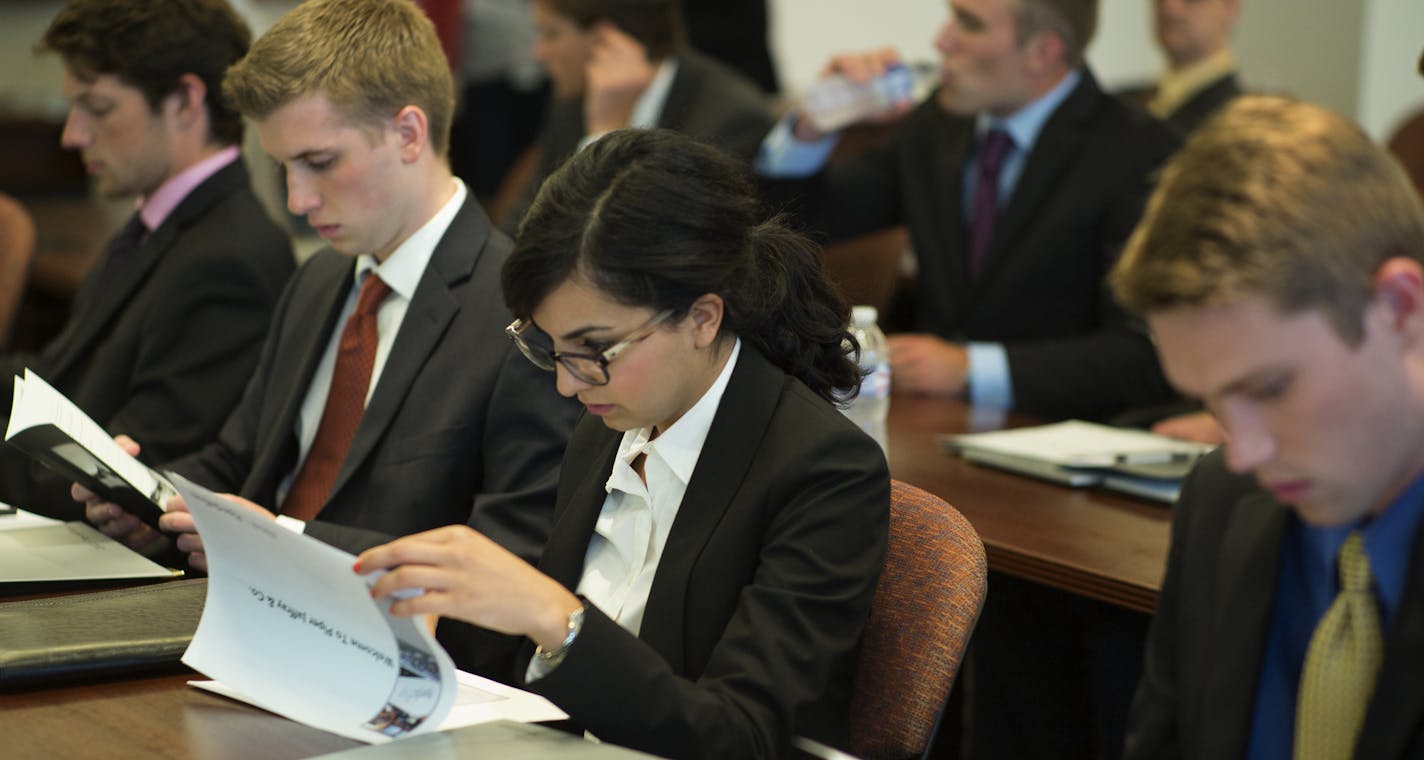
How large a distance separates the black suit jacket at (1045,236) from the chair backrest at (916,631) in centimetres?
141

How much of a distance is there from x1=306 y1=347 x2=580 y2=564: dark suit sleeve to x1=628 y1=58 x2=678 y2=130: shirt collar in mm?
2143

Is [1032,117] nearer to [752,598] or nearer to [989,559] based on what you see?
[989,559]

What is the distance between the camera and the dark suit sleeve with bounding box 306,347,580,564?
7.00 ft

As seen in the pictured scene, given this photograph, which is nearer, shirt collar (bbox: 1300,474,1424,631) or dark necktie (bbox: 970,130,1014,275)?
shirt collar (bbox: 1300,474,1424,631)

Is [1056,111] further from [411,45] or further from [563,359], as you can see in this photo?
[563,359]

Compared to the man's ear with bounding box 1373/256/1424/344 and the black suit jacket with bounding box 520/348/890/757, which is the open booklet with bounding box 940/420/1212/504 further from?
the man's ear with bounding box 1373/256/1424/344

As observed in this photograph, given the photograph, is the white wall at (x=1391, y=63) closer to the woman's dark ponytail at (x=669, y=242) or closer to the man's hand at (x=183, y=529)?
the woman's dark ponytail at (x=669, y=242)

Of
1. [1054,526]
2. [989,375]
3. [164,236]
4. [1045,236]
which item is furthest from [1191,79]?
[164,236]

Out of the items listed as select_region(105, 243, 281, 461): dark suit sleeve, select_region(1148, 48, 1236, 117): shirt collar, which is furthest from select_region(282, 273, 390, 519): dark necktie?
select_region(1148, 48, 1236, 117): shirt collar

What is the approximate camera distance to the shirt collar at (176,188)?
2.89 m

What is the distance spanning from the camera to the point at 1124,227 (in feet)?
10.8

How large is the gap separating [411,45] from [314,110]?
185mm

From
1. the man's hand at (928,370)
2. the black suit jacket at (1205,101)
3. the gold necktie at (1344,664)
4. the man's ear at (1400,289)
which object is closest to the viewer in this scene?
the man's ear at (1400,289)

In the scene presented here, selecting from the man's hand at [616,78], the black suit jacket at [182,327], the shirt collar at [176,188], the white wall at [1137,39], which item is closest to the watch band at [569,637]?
the black suit jacket at [182,327]
